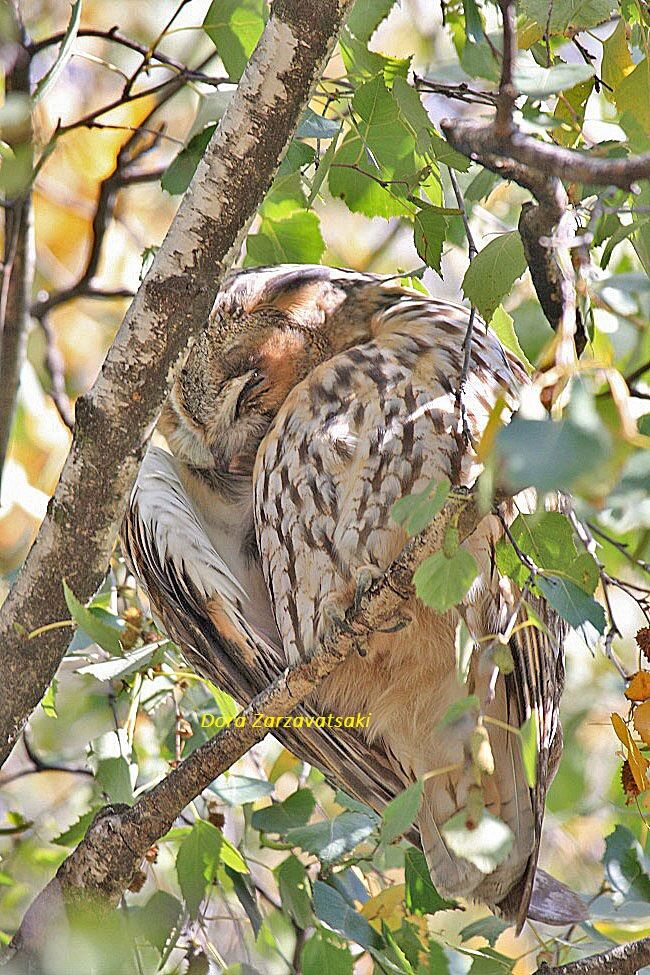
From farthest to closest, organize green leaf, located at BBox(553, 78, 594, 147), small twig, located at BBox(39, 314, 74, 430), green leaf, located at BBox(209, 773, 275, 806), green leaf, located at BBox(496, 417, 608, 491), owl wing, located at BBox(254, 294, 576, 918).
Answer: small twig, located at BBox(39, 314, 74, 430), green leaf, located at BBox(209, 773, 275, 806), owl wing, located at BBox(254, 294, 576, 918), green leaf, located at BBox(553, 78, 594, 147), green leaf, located at BBox(496, 417, 608, 491)

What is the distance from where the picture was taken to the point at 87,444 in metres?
1.23

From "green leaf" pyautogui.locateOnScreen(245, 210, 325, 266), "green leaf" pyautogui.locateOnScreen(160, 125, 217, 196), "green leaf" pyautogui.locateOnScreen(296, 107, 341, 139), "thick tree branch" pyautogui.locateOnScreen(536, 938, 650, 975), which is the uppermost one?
"green leaf" pyautogui.locateOnScreen(160, 125, 217, 196)

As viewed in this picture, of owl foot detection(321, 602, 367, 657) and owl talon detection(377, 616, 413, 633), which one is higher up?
owl foot detection(321, 602, 367, 657)

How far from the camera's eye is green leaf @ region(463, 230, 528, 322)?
40.9 inches

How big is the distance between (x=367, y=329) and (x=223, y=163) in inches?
26.1

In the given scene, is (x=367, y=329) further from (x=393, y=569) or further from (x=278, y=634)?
A: (x=393, y=569)

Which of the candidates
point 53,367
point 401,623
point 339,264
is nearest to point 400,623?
point 401,623

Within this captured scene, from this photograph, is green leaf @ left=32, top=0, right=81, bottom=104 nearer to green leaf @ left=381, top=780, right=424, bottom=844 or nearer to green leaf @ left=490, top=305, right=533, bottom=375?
green leaf @ left=490, top=305, right=533, bottom=375

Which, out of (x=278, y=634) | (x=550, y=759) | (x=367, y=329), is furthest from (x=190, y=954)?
(x=367, y=329)

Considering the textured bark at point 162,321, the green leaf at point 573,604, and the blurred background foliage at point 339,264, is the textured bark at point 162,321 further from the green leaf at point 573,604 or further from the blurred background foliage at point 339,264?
the green leaf at point 573,604

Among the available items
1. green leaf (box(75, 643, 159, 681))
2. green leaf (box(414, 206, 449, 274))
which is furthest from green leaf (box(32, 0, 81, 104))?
green leaf (box(75, 643, 159, 681))

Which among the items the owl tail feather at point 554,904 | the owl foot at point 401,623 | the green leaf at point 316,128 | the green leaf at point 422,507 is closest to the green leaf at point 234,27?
the green leaf at point 316,128

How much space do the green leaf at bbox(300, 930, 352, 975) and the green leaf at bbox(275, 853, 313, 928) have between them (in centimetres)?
13

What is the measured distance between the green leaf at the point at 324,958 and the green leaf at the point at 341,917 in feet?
0.07
